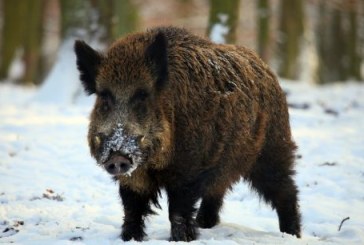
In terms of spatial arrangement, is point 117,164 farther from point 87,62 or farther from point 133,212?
point 87,62

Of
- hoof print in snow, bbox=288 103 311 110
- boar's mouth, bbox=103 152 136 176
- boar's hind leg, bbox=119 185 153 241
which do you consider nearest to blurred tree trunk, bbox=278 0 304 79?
hoof print in snow, bbox=288 103 311 110

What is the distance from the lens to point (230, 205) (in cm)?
810

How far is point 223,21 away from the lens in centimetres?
1418

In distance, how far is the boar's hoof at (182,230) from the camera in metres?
5.86

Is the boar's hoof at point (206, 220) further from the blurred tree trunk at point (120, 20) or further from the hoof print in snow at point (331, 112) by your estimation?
the blurred tree trunk at point (120, 20)

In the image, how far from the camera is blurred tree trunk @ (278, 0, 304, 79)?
21891 millimetres

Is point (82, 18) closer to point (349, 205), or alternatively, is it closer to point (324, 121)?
point (324, 121)

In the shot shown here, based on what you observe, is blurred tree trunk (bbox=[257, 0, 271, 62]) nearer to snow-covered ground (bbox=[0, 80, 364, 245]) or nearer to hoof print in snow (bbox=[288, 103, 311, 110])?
hoof print in snow (bbox=[288, 103, 311, 110])

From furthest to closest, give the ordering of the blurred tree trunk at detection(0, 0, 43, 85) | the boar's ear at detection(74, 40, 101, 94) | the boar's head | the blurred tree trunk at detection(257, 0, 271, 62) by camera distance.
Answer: the blurred tree trunk at detection(0, 0, 43, 85)
the blurred tree trunk at detection(257, 0, 271, 62)
the boar's ear at detection(74, 40, 101, 94)
the boar's head

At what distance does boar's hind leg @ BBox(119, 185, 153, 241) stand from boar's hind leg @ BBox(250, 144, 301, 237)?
4.67ft

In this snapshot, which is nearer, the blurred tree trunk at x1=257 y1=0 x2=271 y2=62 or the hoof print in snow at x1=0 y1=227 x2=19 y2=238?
the hoof print in snow at x1=0 y1=227 x2=19 y2=238

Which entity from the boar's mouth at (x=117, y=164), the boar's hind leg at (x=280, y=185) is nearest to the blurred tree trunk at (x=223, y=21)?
the boar's hind leg at (x=280, y=185)

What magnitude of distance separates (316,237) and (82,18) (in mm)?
9323

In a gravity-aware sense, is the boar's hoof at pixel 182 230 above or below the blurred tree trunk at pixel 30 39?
below
